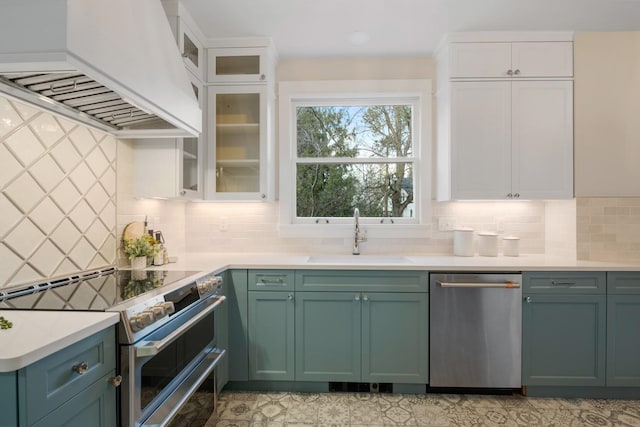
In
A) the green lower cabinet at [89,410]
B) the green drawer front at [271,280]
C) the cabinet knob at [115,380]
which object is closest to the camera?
the green lower cabinet at [89,410]

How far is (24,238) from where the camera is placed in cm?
154

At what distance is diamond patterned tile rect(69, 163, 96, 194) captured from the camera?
1.83 meters

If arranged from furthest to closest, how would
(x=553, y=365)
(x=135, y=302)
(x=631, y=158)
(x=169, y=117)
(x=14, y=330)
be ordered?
(x=631, y=158)
(x=553, y=365)
(x=169, y=117)
(x=135, y=302)
(x=14, y=330)

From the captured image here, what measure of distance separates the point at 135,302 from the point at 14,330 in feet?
1.18

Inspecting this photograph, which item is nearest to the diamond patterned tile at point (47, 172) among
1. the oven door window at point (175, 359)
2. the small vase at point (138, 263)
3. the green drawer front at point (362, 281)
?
the small vase at point (138, 263)

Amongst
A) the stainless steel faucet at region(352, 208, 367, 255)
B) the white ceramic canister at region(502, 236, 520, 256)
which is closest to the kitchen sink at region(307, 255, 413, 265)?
the stainless steel faucet at region(352, 208, 367, 255)

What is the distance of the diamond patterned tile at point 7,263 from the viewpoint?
1447mm

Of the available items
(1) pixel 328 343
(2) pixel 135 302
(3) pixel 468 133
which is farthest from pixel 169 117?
(3) pixel 468 133

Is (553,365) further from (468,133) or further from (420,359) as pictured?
(468,133)

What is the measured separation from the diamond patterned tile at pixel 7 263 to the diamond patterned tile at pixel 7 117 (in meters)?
0.48

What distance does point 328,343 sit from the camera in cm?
233

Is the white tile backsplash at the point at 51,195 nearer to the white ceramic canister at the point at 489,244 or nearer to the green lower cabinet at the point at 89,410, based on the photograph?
the green lower cabinet at the point at 89,410

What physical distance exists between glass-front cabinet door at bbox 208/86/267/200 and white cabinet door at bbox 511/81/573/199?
6.26 feet

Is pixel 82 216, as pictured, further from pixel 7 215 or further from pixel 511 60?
pixel 511 60
